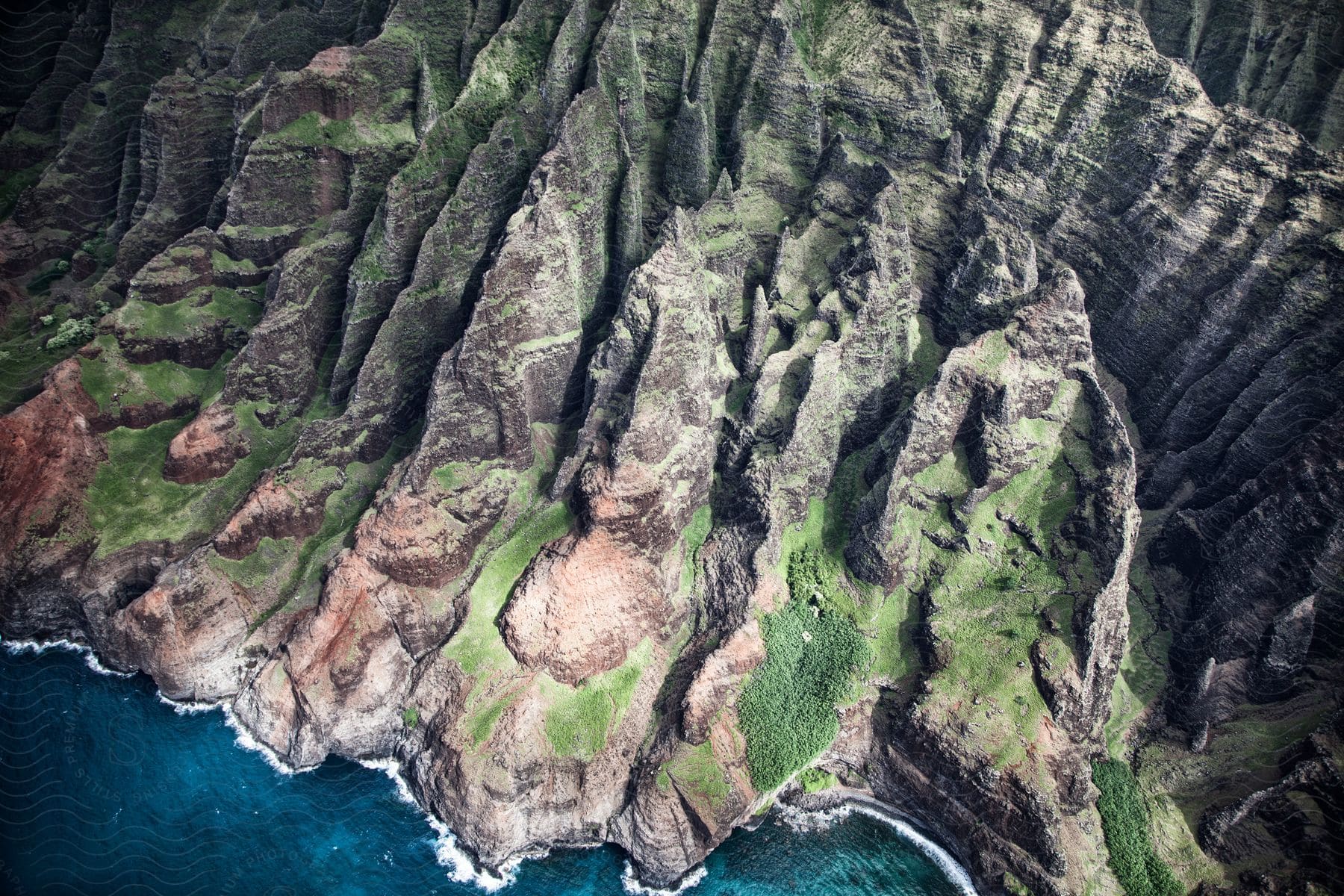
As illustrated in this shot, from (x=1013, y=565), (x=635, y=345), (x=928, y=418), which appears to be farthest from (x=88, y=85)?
(x=1013, y=565)

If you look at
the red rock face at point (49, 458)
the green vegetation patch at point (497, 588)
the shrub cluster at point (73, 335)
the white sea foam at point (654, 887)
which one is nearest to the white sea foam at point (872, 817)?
the white sea foam at point (654, 887)

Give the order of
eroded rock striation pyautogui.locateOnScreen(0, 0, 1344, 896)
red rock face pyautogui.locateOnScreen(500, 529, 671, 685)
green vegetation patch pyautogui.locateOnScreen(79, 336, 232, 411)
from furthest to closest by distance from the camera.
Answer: green vegetation patch pyautogui.locateOnScreen(79, 336, 232, 411), red rock face pyautogui.locateOnScreen(500, 529, 671, 685), eroded rock striation pyautogui.locateOnScreen(0, 0, 1344, 896)

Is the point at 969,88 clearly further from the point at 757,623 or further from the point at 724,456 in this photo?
the point at 757,623

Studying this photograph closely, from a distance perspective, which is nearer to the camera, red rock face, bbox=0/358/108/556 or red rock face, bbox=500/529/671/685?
red rock face, bbox=500/529/671/685

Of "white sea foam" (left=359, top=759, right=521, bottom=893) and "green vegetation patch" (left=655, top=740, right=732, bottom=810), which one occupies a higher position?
"green vegetation patch" (left=655, top=740, right=732, bottom=810)

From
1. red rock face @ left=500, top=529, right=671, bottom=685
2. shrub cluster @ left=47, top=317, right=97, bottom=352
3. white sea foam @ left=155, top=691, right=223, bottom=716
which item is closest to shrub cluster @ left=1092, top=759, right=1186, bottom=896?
red rock face @ left=500, top=529, right=671, bottom=685

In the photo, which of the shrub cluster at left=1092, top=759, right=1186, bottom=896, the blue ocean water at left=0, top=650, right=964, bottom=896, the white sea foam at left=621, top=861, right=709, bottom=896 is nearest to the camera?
the shrub cluster at left=1092, top=759, right=1186, bottom=896

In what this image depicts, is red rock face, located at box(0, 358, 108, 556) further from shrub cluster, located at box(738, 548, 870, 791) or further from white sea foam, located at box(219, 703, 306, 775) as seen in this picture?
shrub cluster, located at box(738, 548, 870, 791)
